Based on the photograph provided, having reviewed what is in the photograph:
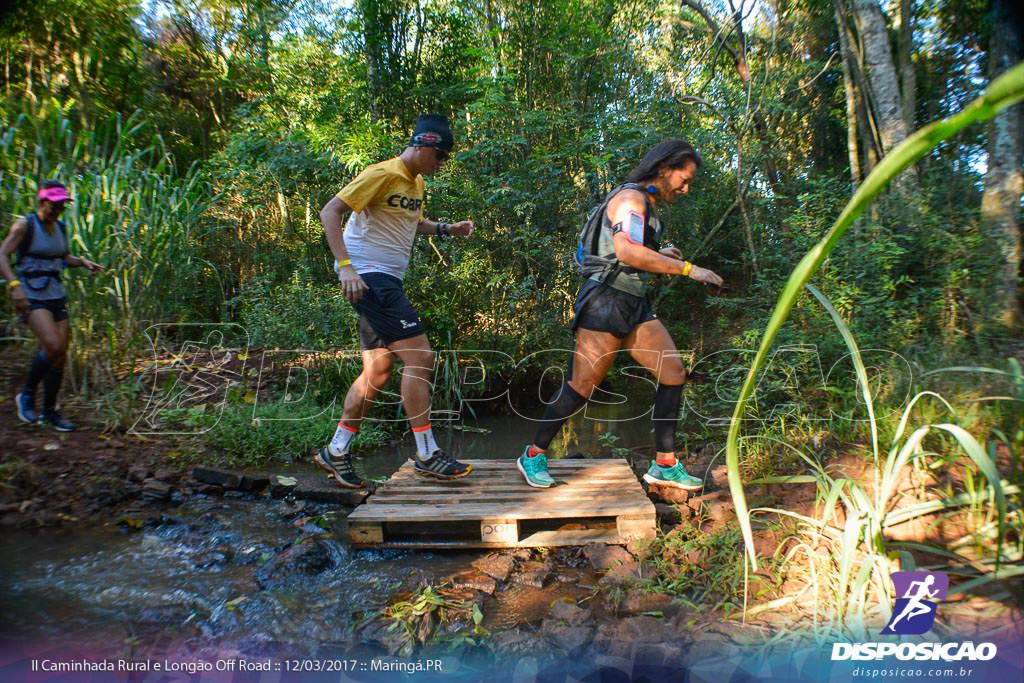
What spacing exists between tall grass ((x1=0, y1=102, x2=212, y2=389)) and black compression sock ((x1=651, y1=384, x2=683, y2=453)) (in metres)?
4.07

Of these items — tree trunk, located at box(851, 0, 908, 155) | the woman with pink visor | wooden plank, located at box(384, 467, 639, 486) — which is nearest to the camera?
wooden plank, located at box(384, 467, 639, 486)

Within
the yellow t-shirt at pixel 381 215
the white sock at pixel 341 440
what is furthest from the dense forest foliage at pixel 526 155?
the yellow t-shirt at pixel 381 215

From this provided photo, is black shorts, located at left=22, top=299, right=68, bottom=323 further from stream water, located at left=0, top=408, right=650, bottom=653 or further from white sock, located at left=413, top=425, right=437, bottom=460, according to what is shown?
white sock, located at left=413, top=425, right=437, bottom=460

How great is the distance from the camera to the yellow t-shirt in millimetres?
3084

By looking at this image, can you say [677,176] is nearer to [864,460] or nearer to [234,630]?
[864,460]

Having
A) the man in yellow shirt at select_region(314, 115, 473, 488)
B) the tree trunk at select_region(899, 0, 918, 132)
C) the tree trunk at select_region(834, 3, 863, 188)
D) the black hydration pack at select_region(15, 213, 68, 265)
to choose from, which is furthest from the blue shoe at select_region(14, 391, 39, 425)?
the tree trunk at select_region(899, 0, 918, 132)

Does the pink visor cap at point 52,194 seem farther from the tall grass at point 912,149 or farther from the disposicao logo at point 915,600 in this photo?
the disposicao logo at point 915,600

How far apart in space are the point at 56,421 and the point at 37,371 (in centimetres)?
36

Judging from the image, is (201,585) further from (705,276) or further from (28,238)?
(28,238)

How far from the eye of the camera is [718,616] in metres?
2.05

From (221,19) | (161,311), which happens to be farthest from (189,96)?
(161,311)

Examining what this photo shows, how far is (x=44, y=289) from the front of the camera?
4.05 meters

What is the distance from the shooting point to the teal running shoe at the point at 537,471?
319 cm

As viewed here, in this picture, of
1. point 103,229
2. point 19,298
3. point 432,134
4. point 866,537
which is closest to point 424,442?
point 432,134
